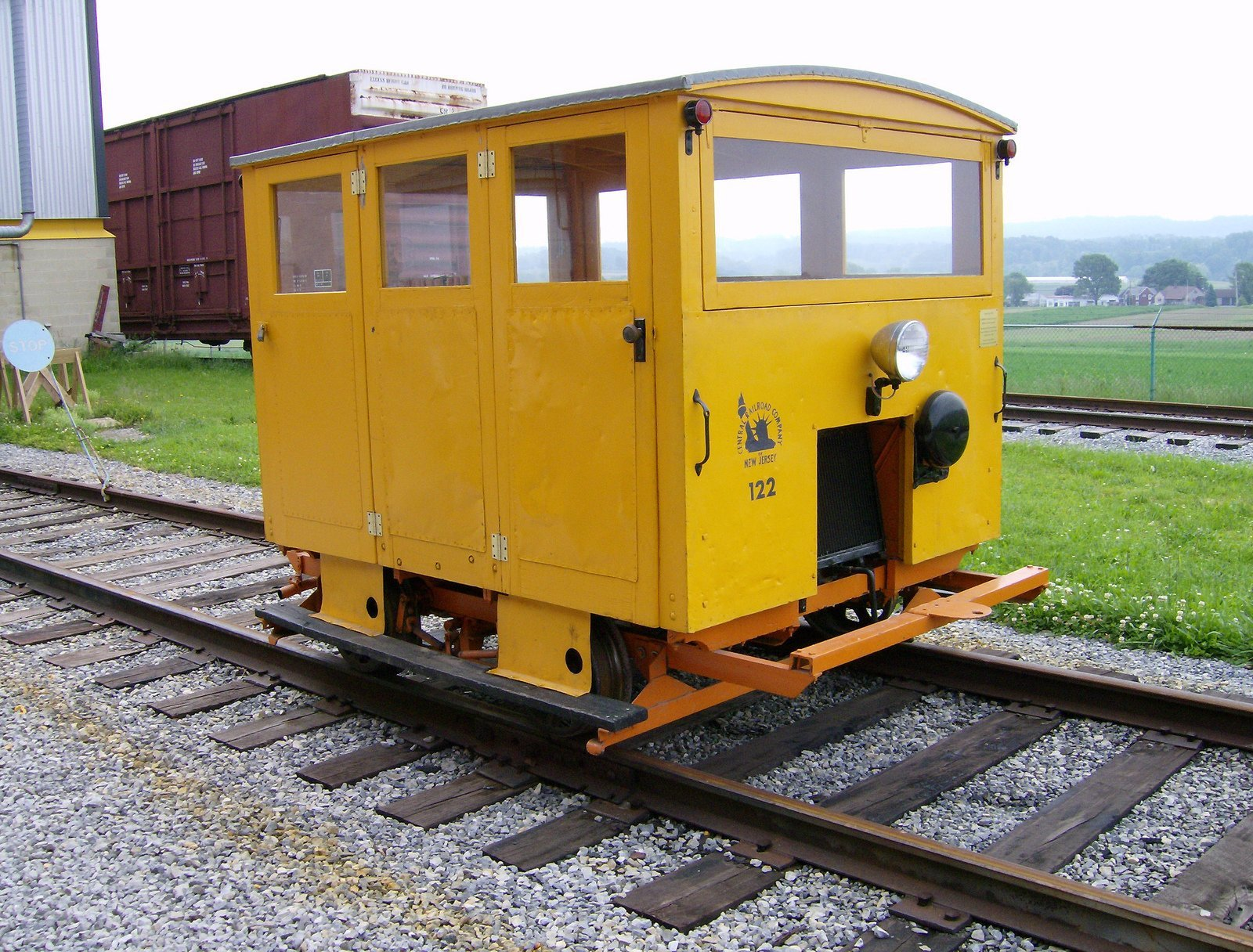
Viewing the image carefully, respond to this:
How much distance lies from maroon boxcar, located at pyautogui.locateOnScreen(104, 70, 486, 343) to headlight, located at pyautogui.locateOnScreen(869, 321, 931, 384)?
16.0 m

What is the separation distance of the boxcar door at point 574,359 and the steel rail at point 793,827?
68 centimetres

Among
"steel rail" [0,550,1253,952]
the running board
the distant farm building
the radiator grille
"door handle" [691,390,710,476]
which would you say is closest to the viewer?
"steel rail" [0,550,1253,952]

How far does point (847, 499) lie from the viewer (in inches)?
202

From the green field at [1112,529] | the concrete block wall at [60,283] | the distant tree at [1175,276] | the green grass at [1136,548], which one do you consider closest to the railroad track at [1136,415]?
the green field at [1112,529]

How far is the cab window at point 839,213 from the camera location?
434 cm

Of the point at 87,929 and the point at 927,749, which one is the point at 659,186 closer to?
the point at 927,749

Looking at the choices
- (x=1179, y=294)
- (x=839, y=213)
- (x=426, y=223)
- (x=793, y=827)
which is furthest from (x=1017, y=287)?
(x=793, y=827)

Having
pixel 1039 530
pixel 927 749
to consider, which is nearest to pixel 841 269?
pixel 927 749

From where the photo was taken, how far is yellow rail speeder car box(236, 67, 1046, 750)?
13.8ft

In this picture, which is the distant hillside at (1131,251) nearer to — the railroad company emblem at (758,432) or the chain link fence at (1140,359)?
the chain link fence at (1140,359)

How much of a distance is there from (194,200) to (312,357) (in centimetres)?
2034

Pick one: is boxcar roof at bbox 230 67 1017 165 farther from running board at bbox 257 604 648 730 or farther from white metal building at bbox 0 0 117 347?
white metal building at bbox 0 0 117 347

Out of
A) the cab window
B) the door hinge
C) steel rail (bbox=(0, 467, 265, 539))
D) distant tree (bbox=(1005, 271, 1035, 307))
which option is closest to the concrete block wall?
steel rail (bbox=(0, 467, 265, 539))

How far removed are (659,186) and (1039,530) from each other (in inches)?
210
